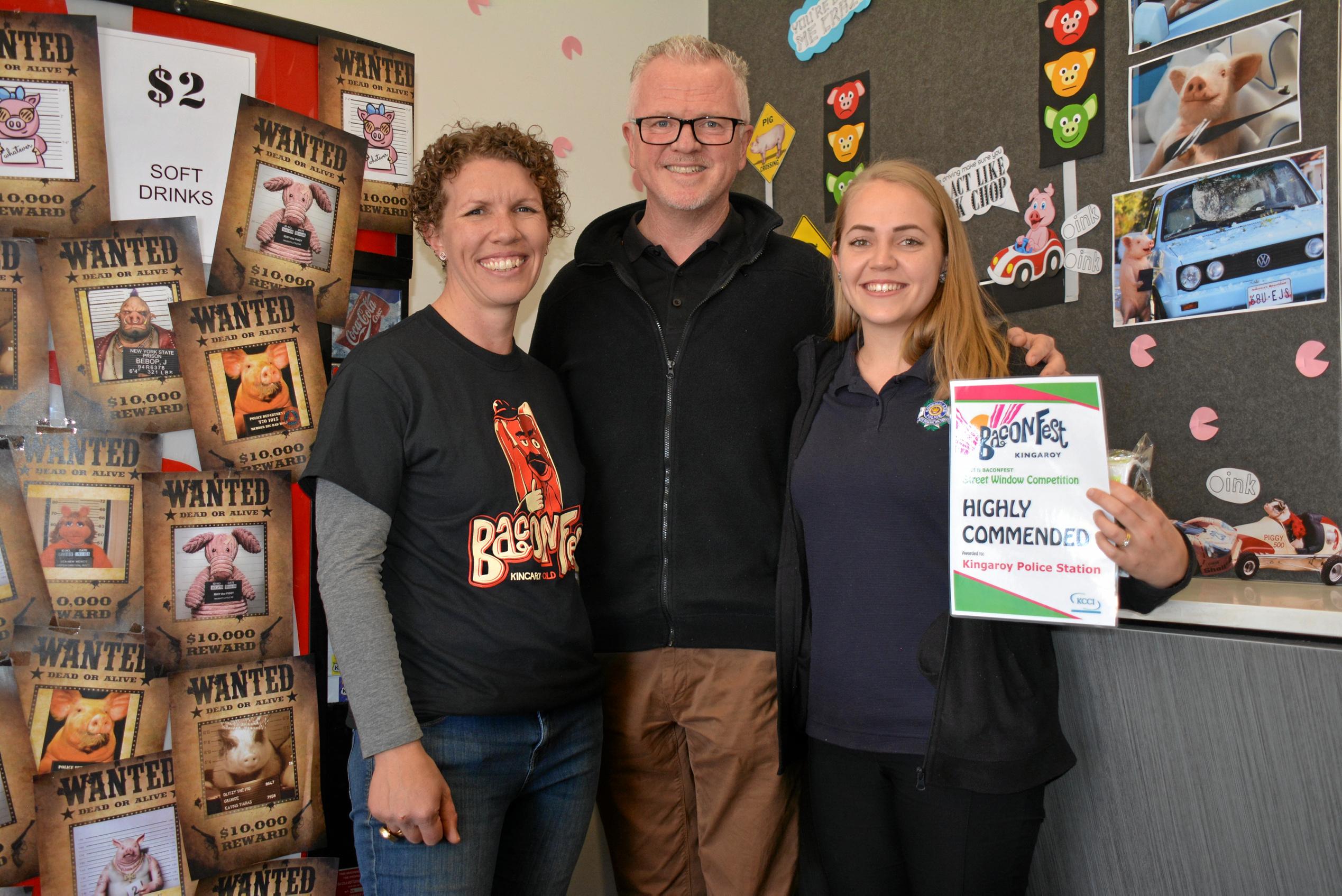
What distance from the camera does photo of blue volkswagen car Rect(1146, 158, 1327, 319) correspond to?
53.2 inches

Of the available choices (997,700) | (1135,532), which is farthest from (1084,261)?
(997,700)

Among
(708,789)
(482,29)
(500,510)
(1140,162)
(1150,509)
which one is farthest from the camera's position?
(482,29)

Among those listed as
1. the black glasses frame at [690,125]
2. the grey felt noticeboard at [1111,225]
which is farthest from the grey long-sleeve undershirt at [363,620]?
the grey felt noticeboard at [1111,225]

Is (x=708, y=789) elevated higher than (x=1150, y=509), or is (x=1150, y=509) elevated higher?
(x=1150, y=509)

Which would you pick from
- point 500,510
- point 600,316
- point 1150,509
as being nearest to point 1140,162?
point 1150,509

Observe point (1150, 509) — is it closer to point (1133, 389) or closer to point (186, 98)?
point (1133, 389)

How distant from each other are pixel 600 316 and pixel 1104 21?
102cm

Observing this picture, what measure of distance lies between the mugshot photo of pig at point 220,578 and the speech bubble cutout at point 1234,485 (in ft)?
4.97

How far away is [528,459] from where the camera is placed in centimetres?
118

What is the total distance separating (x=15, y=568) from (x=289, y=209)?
0.67m

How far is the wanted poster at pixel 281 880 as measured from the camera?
1.40 m

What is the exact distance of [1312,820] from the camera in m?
1.02

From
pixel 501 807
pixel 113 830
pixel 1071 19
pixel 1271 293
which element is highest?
pixel 1071 19

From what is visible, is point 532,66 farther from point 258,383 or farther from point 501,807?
point 501,807
